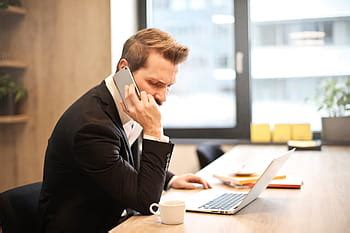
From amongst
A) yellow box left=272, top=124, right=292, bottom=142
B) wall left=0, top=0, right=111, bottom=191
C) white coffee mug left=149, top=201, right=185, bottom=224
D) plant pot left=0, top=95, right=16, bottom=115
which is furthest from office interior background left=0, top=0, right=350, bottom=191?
white coffee mug left=149, top=201, right=185, bottom=224

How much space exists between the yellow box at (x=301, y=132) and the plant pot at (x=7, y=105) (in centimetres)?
201

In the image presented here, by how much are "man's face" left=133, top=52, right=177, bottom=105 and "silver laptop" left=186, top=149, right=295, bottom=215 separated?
37 cm

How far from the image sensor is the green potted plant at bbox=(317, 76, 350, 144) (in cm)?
334

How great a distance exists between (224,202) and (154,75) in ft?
1.59

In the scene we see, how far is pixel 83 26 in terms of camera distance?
3422 millimetres

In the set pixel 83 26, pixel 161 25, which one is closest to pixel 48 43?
pixel 83 26

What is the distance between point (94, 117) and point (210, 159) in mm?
1750

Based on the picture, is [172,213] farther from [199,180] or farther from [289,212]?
[199,180]

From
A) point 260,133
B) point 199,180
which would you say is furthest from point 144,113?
point 260,133

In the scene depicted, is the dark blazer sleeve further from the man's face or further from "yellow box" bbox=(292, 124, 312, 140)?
"yellow box" bbox=(292, 124, 312, 140)

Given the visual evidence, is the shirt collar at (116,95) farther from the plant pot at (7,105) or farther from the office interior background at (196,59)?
the plant pot at (7,105)

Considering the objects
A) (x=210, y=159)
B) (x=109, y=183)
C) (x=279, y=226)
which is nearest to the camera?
(x=279, y=226)

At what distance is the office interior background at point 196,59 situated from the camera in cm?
345

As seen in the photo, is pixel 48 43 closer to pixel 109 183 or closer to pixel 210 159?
pixel 210 159
